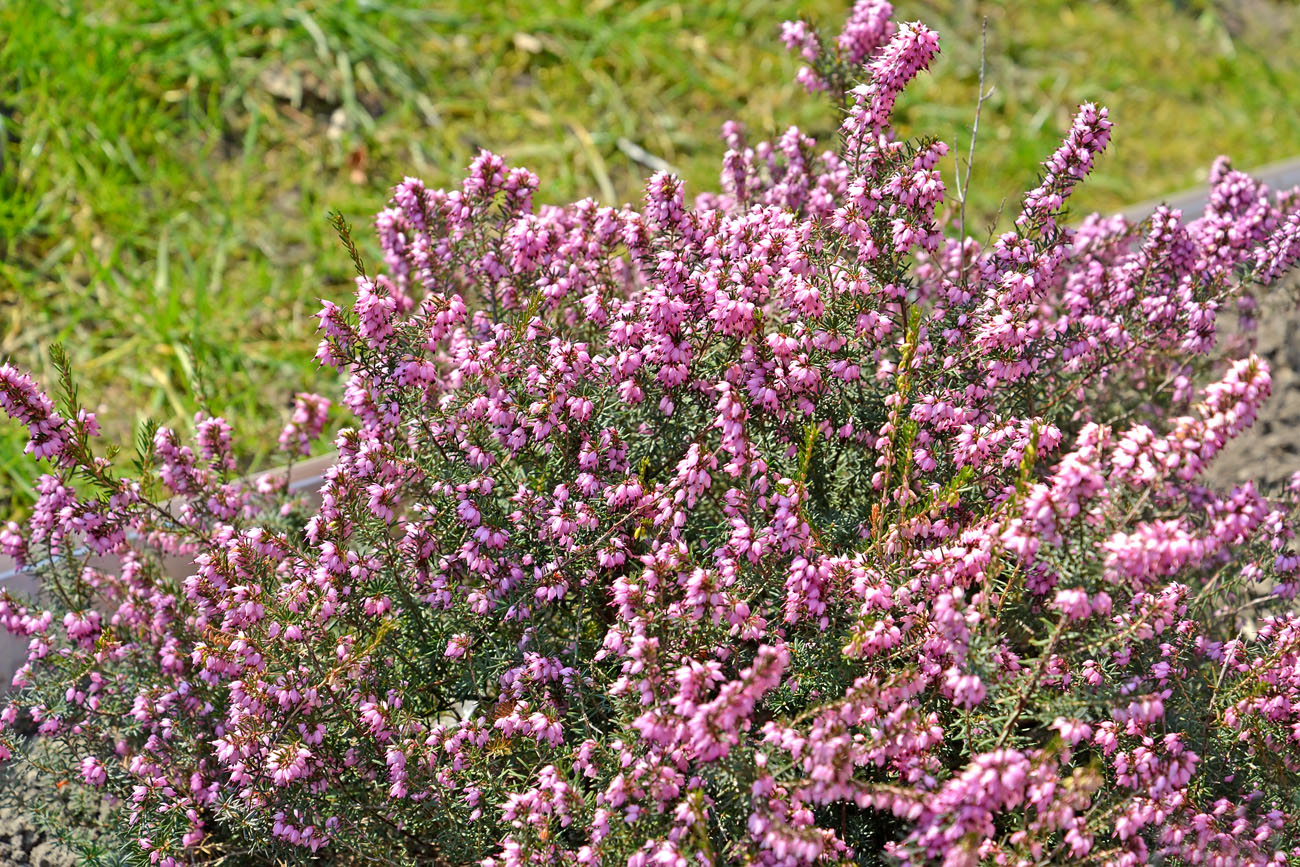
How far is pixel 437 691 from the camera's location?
10.2 feet

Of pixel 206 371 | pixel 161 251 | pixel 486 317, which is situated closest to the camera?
pixel 486 317

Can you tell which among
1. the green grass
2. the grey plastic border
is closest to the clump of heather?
the grey plastic border

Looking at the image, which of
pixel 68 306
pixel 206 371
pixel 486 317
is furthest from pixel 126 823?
pixel 68 306

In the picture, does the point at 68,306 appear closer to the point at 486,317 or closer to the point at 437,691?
the point at 486,317

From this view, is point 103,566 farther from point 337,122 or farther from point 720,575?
point 337,122

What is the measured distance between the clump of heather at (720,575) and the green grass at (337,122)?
7.05ft

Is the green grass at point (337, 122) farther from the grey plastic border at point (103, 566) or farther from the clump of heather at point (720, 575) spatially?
the clump of heather at point (720, 575)

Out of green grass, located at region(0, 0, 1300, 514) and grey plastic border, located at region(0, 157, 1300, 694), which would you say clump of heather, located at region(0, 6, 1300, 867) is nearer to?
grey plastic border, located at region(0, 157, 1300, 694)

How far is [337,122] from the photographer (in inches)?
254

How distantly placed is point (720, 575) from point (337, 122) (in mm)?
4840

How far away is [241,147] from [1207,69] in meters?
6.43

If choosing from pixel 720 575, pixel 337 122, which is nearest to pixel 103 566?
pixel 720 575

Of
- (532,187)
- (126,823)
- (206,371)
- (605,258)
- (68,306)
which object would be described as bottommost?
(126,823)

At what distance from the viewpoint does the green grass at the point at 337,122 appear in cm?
540
